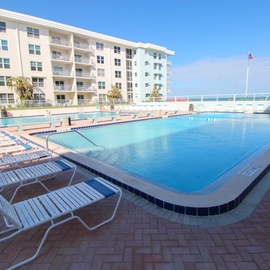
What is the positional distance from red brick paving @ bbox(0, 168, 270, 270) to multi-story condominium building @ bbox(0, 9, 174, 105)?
2468 centimetres

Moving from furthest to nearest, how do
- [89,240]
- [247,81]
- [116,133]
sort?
[247,81] → [116,133] → [89,240]

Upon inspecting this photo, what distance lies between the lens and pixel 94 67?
30531 mm

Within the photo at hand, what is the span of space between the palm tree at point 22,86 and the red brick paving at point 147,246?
24.2 metres

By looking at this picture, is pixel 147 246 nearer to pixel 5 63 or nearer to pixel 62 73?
pixel 5 63

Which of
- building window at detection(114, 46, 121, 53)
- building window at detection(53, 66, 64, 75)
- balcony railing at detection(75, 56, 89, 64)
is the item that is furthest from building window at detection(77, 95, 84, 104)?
building window at detection(114, 46, 121, 53)

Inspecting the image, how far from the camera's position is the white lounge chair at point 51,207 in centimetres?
201

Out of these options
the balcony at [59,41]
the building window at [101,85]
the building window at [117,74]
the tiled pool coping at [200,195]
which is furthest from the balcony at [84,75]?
the tiled pool coping at [200,195]

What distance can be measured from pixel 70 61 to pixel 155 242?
95.3ft

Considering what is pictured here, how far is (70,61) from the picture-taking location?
27188mm

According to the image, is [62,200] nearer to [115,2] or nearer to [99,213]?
[99,213]

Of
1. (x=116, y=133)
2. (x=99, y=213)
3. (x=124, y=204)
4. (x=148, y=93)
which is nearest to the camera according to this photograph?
(x=99, y=213)

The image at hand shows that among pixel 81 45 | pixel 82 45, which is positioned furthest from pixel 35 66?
pixel 82 45

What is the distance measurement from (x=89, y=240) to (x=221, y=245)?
147 cm

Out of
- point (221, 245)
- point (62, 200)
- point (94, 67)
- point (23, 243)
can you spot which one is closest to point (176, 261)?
point (221, 245)
